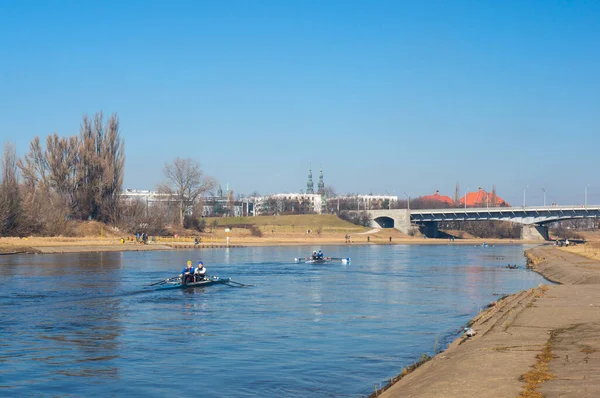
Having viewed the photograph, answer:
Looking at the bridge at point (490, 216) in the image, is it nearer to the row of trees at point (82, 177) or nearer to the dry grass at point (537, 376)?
the row of trees at point (82, 177)

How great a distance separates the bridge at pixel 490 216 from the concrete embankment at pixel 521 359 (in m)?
121

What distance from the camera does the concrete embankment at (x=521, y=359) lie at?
44.5ft

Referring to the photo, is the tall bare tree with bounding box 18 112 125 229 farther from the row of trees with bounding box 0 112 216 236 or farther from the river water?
the river water

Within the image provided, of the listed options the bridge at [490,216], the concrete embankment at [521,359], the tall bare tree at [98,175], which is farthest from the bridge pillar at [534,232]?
the concrete embankment at [521,359]

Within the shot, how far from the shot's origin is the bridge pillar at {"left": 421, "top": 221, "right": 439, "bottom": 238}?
169500mm

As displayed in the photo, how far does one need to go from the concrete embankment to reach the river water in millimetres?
1632

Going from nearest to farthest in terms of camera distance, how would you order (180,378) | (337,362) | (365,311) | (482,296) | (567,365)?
1. (567,365)
2. (180,378)
3. (337,362)
4. (365,311)
5. (482,296)

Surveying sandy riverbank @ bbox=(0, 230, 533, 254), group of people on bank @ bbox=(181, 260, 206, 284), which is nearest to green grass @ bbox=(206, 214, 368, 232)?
sandy riverbank @ bbox=(0, 230, 533, 254)

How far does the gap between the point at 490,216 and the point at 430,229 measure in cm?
2321

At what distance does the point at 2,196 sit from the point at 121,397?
72317 mm

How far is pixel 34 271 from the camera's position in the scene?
170 ft

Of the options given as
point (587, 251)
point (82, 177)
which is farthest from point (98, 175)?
point (587, 251)

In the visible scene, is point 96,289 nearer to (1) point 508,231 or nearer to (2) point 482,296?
(2) point 482,296

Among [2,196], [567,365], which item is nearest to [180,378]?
[567,365]
